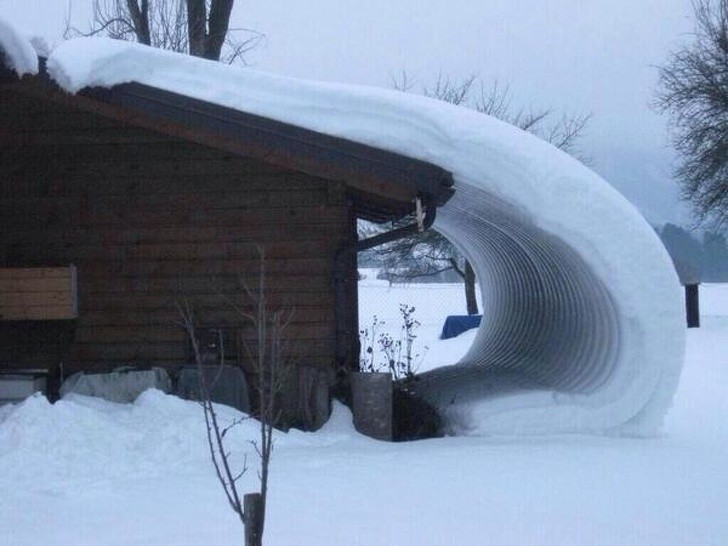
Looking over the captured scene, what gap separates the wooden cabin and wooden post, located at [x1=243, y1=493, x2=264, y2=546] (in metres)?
5.60

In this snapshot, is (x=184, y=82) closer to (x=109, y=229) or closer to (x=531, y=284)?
(x=109, y=229)

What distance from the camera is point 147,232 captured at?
9.77m

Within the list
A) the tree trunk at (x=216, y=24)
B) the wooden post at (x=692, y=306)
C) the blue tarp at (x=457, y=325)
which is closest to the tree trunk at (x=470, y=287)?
the blue tarp at (x=457, y=325)

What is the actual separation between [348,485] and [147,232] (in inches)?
151

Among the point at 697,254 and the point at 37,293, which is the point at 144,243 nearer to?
the point at 37,293

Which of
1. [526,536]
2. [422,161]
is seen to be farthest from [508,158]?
[526,536]

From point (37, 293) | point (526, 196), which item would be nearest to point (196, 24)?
point (37, 293)

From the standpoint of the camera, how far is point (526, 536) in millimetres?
5629

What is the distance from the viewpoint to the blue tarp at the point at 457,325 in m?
27.2

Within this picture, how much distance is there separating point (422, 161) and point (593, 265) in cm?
164

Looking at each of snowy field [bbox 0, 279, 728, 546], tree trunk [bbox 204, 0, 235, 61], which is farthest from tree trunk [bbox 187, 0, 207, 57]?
snowy field [bbox 0, 279, 728, 546]

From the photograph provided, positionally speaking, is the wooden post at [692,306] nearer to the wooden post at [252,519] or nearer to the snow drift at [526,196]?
the snow drift at [526,196]

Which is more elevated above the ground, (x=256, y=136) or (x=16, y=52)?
(x=16, y=52)

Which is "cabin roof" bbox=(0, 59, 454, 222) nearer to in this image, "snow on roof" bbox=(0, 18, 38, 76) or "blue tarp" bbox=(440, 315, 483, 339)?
"snow on roof" bbox=(0, 18, 38, 76)
